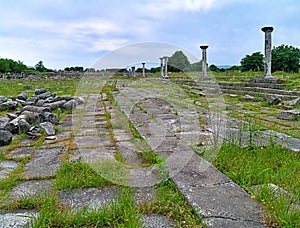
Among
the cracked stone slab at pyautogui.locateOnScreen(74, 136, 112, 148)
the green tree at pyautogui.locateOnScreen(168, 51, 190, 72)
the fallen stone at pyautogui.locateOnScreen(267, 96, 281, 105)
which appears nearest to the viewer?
the cracked stone slab at pyautogui.locateOnScreen(74, 136, 112, 148)

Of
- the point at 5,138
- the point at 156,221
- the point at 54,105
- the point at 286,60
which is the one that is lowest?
the point at 156,221

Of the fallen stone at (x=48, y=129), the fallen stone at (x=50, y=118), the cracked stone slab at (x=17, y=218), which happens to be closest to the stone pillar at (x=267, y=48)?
the fallen stone at (x=50, y=118)

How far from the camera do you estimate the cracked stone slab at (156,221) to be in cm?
145

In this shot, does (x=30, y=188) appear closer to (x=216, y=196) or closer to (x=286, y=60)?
(x=216, y=196)

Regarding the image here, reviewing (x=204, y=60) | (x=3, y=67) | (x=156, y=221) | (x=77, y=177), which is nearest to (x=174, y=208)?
(x=156, y=221)

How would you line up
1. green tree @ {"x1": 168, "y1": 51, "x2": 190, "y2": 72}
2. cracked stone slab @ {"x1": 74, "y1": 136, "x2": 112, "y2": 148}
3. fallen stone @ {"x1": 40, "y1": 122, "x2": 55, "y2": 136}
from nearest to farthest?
1. cracked stone slab @ {"x1": 74, "y1": 136, "x2": 112, "y2": 148}
2. fallen stone @ {"x1": 40, "y1": 122, "x2": 55, "y2": 136}
3. green tree @ {"x1": 168, "y1": 51, "x2": 190, "y2": 72}

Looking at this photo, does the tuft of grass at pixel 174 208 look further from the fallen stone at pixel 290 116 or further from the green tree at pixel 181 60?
the green tree at pixel 181 60

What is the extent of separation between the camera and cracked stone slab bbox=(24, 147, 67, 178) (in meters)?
2.26

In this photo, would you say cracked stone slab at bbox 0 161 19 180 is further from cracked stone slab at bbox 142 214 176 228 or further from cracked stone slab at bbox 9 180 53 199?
cracked stone slab at bbox 142 214 176 228

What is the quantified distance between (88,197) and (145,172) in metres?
0.54

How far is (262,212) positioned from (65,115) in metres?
4.40

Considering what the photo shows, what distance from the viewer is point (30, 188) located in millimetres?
1961

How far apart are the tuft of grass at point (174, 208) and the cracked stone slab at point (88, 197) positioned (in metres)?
0.27

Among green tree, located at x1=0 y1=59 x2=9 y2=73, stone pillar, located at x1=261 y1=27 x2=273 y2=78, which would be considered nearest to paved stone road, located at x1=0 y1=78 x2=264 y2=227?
stone pillar, located at x1=261 y1=27 x2=273 y2=78
